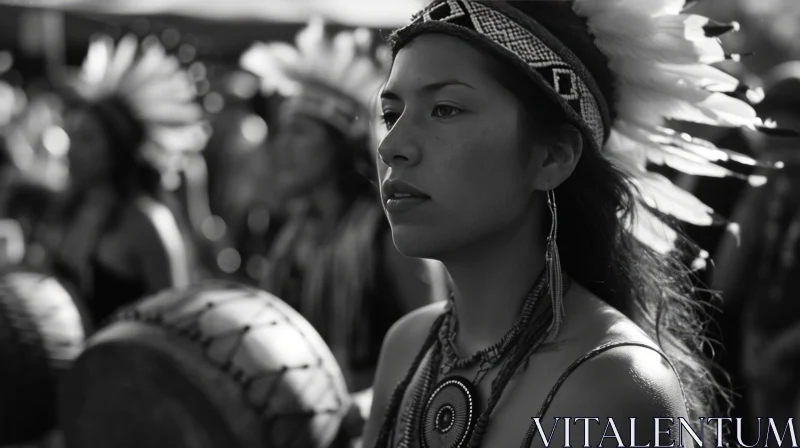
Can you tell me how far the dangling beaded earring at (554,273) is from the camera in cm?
179

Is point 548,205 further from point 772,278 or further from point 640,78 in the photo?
point 772,278

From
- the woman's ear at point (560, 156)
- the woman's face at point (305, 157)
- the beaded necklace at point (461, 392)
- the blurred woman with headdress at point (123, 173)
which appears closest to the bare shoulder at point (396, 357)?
the beaded necklace at point (461, 392)

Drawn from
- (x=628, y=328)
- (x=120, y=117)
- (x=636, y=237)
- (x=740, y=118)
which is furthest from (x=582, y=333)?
(x=120, y=117)

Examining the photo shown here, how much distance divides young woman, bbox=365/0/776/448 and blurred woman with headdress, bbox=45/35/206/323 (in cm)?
310

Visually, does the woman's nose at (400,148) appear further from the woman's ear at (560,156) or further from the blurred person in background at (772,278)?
the blurred person in background at (772,278)

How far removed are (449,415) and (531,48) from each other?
74cm

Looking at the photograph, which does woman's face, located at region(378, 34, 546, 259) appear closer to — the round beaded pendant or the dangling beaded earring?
the dangling beaded earring

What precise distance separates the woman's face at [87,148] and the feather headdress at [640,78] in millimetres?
3665

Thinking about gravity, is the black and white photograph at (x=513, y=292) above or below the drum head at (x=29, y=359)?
above

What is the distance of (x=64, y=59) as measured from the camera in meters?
9.83

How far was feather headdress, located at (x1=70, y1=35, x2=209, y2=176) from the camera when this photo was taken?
5441mm

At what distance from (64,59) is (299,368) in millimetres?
8406

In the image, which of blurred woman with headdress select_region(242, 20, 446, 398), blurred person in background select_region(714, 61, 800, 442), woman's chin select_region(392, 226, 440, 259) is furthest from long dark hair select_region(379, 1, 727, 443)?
blurred woman with headdress select_region(242, 20, 446, 398)

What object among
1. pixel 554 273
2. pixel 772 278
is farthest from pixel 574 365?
pixel 772 278
